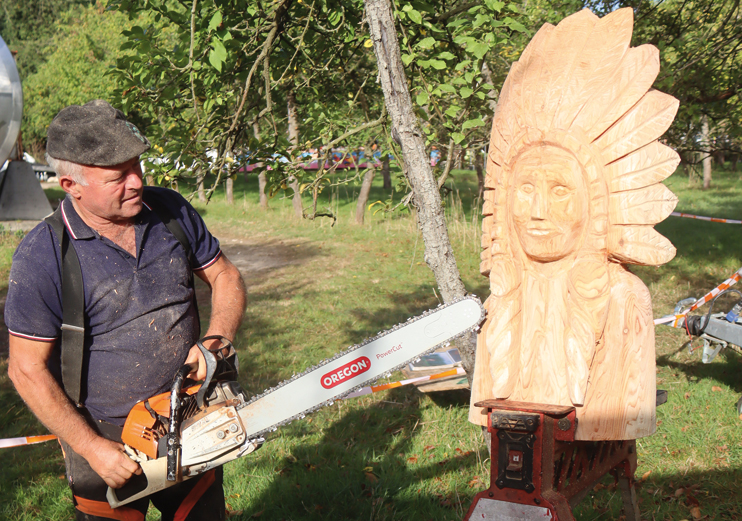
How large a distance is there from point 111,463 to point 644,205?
205 centimetres

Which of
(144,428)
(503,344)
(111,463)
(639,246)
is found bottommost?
(111,463)

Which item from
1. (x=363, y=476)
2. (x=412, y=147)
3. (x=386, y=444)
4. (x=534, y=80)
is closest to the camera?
(x=534, y=80)

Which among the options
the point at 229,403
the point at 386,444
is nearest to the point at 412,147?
the point at 229,403

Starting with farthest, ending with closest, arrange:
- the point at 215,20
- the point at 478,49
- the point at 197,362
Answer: the point at 215,20 < the point at 478,49 < the point at 197,362

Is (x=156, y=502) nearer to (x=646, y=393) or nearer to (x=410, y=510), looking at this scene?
(x=410, y=510)

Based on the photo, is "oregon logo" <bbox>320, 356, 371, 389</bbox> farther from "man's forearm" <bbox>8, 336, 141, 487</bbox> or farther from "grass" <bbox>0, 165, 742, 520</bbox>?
"grass" <bbox>0, 165, 742, 520</bbox>

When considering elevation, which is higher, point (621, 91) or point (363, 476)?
point (621, 91)

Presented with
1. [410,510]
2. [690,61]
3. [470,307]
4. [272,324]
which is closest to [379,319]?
[272,324]

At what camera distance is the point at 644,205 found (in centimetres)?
181

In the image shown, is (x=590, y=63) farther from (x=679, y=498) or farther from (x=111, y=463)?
(x=679, y=498)

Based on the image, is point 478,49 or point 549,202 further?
point 478,49

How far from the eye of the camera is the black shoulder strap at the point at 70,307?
214 cm

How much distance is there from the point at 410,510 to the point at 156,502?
1.44 metres

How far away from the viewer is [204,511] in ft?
8.11
